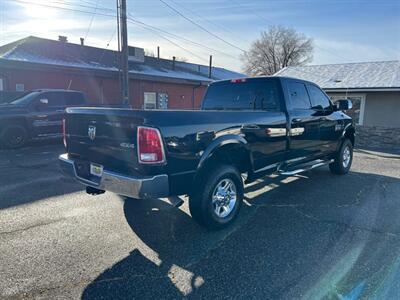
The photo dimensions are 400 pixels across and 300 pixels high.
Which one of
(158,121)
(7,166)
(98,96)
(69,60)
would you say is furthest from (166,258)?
(69,60)

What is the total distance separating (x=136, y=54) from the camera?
2300 cm

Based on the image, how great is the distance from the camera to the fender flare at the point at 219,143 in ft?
11.7

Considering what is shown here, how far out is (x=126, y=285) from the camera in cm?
272

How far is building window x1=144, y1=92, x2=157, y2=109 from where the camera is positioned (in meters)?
20.3

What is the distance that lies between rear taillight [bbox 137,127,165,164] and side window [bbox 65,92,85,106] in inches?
356

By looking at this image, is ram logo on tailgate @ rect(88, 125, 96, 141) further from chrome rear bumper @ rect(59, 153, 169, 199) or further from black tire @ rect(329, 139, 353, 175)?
black tire @ rect(329, 139, 353, 175)

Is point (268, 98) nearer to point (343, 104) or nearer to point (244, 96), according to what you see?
point (244, 96)

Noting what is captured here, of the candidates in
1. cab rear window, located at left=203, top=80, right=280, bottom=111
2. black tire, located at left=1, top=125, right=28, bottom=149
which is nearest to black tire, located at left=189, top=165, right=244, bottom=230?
cab rear window, located at left=203, top=80, right=280, bottom=111

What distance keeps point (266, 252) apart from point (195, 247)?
0.82 metres

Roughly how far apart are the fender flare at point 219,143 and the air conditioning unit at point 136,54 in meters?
20.6

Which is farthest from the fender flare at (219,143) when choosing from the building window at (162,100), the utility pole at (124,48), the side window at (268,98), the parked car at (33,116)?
the building window at (162,100)

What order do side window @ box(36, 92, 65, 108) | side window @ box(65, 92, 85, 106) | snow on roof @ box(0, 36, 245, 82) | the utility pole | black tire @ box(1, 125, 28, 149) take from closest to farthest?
1. black tire @ box(1, 125, 28, 149)
2. side window @ box(36, 92, 65, 108)
3. side window @ box(65, 92, 85, 106)
4. the utility pole
5. snow on roof @ box(0, 36, 245, 82)

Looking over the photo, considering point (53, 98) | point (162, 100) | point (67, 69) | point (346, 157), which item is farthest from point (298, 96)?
point (162, 100)

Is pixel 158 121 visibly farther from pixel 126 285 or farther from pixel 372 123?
pixel 372 123
